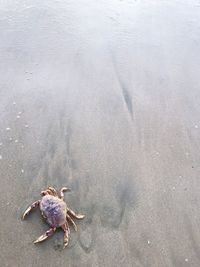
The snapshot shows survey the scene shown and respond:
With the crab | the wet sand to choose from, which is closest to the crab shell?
the crab

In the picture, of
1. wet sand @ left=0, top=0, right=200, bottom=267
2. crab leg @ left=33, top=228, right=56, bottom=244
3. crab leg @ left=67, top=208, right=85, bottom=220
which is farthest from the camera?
crab leg @ left=67, top=208, right=85, bottom=220

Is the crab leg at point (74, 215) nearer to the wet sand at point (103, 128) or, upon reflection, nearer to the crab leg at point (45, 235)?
the wet sand at point (103, 128)

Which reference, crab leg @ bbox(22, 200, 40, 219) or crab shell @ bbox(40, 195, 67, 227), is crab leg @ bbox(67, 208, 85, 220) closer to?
crab shell @ bbox(40, 195, 67, 227)

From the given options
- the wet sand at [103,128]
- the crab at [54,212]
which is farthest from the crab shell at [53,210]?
the wet sand at [103,128]

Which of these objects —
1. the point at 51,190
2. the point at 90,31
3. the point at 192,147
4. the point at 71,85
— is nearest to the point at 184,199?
the point at 192,147

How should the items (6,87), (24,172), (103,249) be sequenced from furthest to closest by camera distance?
(6,87)
(24,172)
(103,249)

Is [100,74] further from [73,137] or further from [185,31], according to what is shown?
[185,31]
